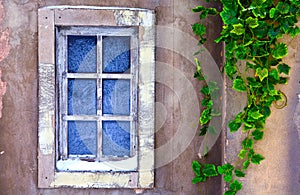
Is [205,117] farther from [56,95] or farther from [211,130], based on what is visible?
[56,95]

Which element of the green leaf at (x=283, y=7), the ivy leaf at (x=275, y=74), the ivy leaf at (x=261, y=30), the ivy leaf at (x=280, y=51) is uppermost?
the green leaf at (x=283, y=7)

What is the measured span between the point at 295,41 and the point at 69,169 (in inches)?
79.8

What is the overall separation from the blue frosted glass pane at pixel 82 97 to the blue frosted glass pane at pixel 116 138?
0.58 feet

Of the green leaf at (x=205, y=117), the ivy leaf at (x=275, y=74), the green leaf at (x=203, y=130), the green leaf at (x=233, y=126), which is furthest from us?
the green leaf at (x=203, y=130)

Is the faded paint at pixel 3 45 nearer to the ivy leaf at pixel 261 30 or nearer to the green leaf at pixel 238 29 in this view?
the green leaf at pixel 238 29

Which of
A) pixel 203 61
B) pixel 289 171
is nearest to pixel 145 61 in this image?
pixel 203 61

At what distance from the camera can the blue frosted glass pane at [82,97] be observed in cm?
365

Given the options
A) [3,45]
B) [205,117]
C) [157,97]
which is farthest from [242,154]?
[3,45]

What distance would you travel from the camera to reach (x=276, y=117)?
3.43 m

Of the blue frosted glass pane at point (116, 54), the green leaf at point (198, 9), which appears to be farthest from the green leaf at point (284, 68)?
the blue frosted glass pane at point (116, 54)

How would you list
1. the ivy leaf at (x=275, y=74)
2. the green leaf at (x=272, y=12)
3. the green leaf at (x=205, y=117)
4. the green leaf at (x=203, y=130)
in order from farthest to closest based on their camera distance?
the green leaf at (x=203, y=130)
the green leaf at (x=205, y=117)
the ivy leaf at (x=275, y=74)
the green leaf at (x=272, y=12)

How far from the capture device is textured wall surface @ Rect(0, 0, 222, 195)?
354cm

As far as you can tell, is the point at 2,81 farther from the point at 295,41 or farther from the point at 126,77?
the point at 295,41

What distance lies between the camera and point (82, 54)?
364 centimetres
